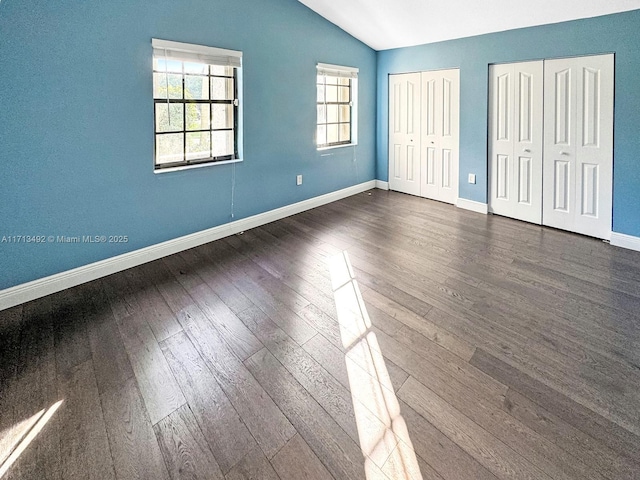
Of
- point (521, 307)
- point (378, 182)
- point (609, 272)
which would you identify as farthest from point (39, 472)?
point (378, 182)

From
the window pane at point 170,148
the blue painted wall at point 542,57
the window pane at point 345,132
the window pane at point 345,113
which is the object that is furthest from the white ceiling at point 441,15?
the window pane at point 170,148

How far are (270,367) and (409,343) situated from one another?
86cm

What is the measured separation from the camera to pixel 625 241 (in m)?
3.55

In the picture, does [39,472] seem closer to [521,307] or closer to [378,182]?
[521,307]

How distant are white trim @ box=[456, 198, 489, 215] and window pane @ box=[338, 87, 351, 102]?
235 cm

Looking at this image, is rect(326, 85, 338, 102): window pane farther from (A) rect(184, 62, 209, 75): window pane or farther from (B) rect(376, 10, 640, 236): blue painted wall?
(A) rect(184, 62, 209, 75): window pane

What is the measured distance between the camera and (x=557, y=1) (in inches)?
133

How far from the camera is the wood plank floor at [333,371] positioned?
56.7 inches

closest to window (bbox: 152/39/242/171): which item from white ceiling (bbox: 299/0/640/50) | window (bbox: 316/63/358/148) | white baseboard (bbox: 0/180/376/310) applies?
white baseboard (bbox: 0/180/376/310)

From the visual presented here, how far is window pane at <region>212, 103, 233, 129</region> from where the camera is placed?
382cm

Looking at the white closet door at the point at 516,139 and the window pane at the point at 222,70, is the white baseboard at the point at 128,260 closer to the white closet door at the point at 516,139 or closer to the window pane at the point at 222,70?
the window pane at the point at 222,70

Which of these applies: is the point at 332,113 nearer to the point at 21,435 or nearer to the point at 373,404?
the point at 373,404

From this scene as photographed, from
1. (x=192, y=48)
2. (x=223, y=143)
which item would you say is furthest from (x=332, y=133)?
(x=192, y=48)

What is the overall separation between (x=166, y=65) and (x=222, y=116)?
754mm
